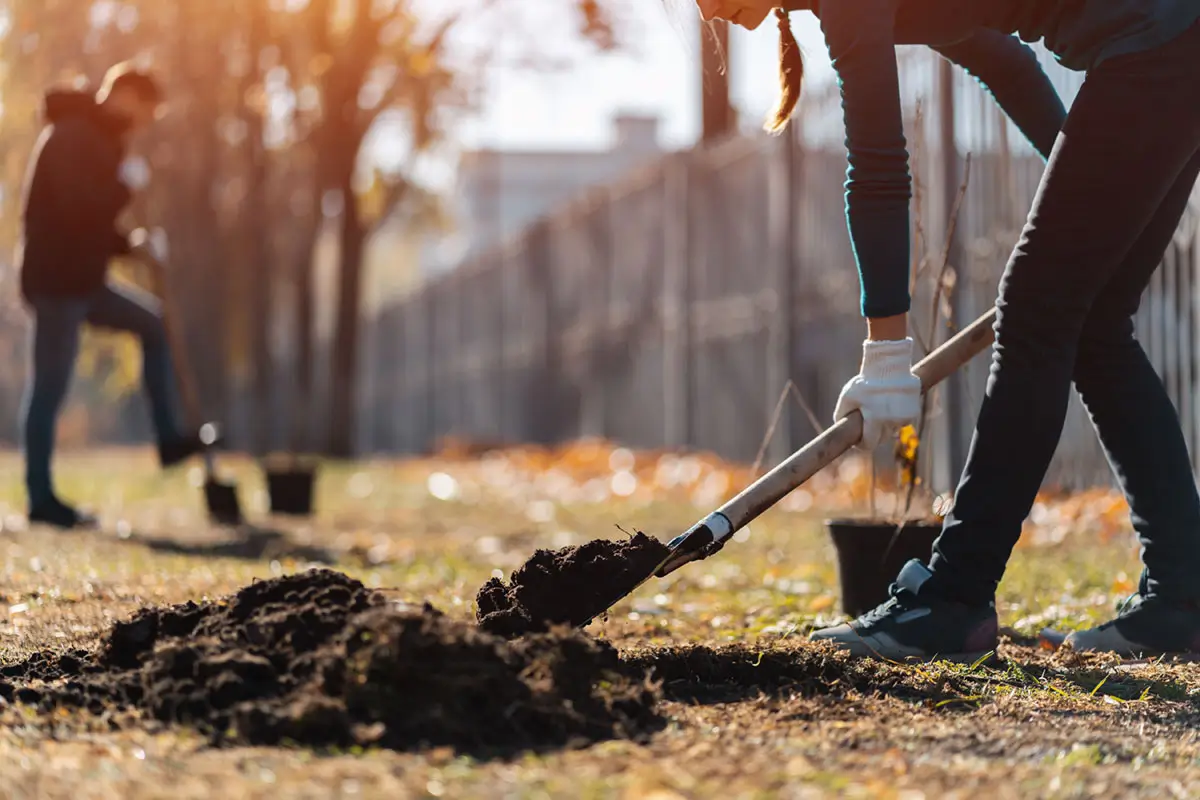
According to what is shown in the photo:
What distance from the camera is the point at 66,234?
7500 mm

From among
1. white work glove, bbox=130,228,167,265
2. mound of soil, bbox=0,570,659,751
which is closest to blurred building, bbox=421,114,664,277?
white work glove, bbox=130,228,167,265

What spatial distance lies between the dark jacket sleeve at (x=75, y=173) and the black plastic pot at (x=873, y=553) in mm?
4631

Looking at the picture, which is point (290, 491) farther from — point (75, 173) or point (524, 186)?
point (524, 186)

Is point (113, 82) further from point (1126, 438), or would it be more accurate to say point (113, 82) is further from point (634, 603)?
point (1126, 438)

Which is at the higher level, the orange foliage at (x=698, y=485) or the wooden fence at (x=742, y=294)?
the wooden fence at (x=742, y=294)

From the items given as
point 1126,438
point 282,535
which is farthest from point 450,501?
point 1126,438

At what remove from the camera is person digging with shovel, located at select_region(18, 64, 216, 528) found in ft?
24.6

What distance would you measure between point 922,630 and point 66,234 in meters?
5.34

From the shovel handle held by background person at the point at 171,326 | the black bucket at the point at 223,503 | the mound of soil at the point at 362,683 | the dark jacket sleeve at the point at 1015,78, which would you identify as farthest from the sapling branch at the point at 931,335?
the shovel handle held by background person at the point at 171,326

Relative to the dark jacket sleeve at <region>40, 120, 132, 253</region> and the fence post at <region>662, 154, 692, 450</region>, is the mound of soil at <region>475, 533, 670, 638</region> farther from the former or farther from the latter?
the fence post at <region>662, 154, 692, 450</region>

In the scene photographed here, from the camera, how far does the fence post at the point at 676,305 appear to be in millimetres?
14062

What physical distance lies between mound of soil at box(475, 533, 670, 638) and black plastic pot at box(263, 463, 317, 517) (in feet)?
19.0

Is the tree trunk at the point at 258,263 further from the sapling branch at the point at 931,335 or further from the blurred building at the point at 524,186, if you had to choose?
the blurred building at the point at 524,186

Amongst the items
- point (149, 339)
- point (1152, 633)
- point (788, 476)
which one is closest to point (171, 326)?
point (149, 339)
